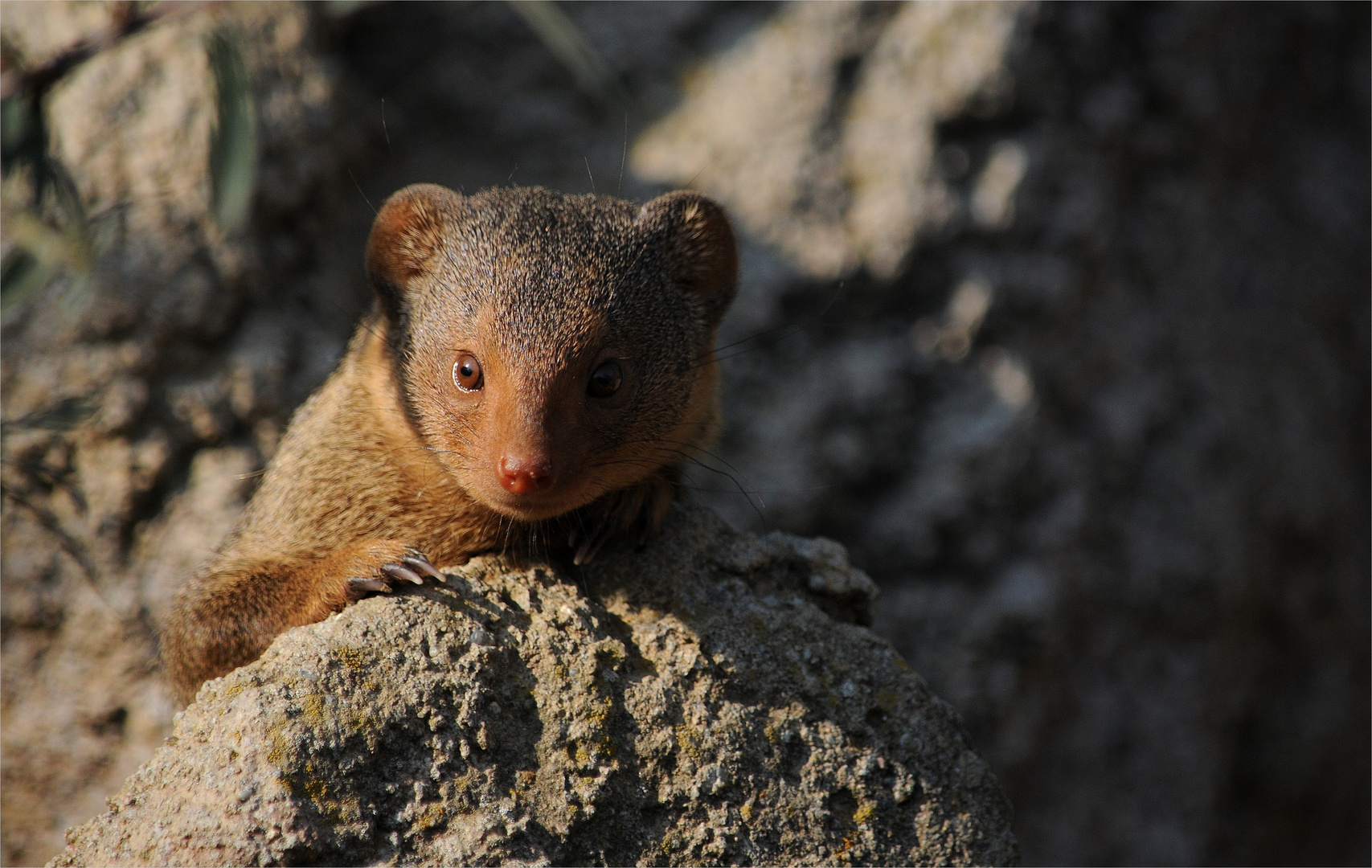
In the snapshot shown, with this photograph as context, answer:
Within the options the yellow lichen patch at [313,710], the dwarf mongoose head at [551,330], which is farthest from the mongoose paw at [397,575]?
the yellow lichen patch at [313,710]

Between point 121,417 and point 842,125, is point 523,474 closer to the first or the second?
point 121,417

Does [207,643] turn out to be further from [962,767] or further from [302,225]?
[302,225]

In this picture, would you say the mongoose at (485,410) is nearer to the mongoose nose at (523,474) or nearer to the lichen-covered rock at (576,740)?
the mongoose nose at (523,474)

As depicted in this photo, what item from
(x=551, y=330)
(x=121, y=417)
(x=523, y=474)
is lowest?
(x=121, y=417)

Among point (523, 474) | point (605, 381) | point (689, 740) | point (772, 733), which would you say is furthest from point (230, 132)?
point (772, 733)

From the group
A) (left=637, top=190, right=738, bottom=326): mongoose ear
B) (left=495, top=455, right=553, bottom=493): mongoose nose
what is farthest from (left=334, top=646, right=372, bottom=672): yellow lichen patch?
(left=637, top=190, right=738, bottom=326): mongoose ear

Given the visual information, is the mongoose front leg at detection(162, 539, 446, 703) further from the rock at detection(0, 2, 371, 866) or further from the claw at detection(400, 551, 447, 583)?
the rock at detection(0, 2, 371, 866)
